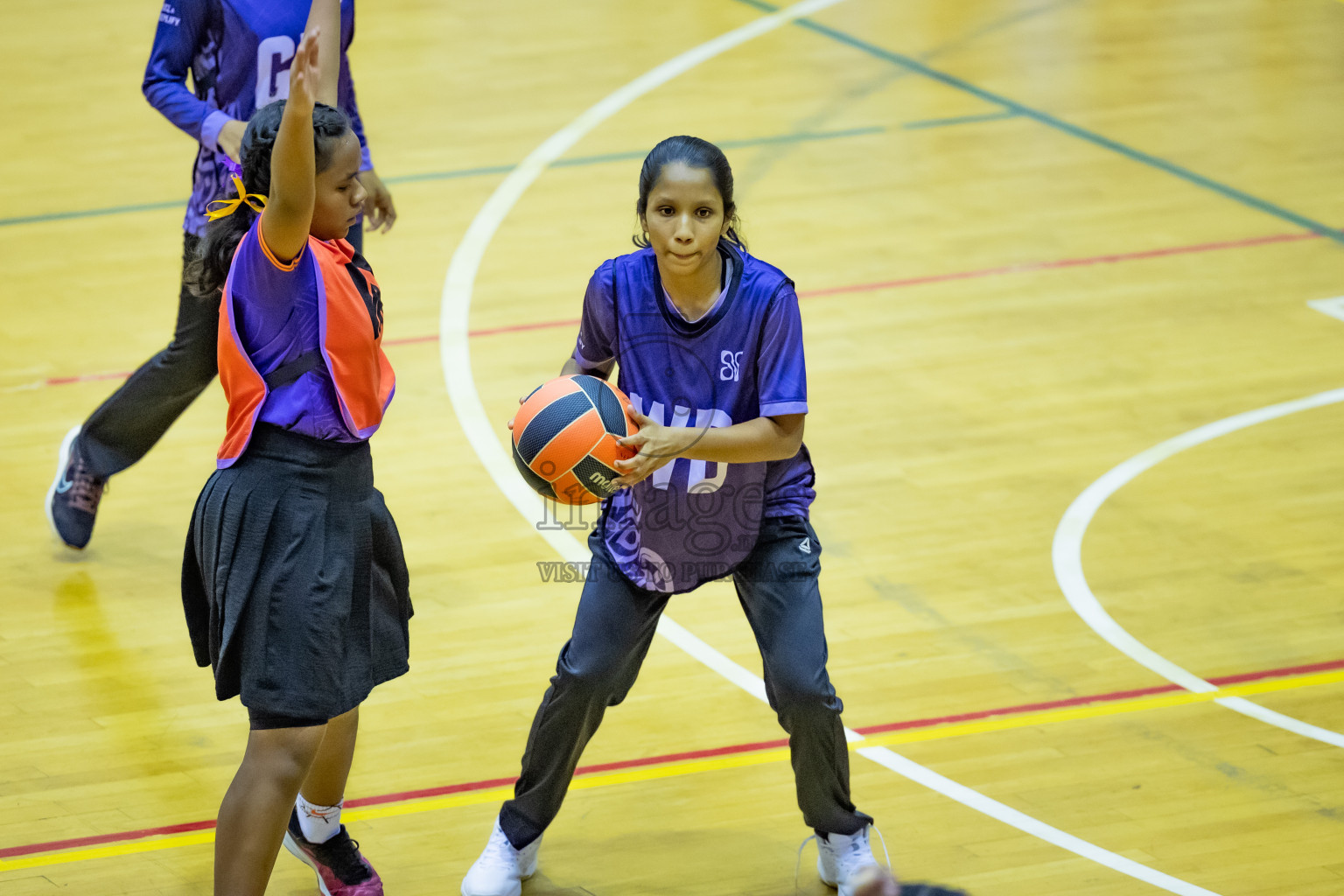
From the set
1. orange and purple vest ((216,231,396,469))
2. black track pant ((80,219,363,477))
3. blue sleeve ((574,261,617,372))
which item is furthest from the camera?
black track pant ((80,219,363,477))

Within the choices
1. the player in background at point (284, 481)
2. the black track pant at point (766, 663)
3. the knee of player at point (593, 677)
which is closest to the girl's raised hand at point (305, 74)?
the player in background at point (284, 481)

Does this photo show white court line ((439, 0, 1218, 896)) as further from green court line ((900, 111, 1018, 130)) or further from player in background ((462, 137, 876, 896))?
green court line ((900, 111, 1018, 130))

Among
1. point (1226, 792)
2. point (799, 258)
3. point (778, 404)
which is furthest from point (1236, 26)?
point (778, 404)

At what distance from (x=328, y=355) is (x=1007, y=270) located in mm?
4696

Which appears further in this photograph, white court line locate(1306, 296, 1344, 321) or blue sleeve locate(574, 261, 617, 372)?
white court line locate(1306, 296, 1344, 321)

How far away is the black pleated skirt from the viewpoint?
3.14m

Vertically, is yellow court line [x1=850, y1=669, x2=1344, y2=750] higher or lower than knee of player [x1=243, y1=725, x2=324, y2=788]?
lower

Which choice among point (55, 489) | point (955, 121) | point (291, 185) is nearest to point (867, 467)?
point (55, 489)

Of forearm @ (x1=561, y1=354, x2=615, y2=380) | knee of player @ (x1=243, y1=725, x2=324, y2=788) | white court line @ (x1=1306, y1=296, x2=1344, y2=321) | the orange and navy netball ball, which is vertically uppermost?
forearm @ (x1=561, y1=354, x2=615, y2=380)

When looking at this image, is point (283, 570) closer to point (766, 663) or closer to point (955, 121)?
point (766, 663)

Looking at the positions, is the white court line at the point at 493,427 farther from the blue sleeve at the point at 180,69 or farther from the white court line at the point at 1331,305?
the white court line at the point at 1331,305

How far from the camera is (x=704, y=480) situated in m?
3.42

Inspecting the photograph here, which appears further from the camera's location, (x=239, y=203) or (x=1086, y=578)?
(x=1086, y=578)

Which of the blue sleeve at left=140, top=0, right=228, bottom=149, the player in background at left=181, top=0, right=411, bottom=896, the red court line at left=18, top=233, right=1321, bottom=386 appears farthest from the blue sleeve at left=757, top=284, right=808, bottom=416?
the red court line at left=18, top=233, right=1321, bottom=386
